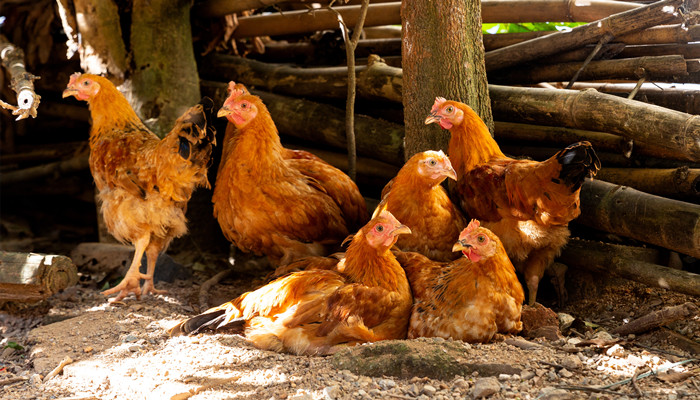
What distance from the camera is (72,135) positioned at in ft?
28.8

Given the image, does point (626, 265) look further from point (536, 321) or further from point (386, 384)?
point (386, 384)

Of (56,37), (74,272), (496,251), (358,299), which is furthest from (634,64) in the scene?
(56,37)

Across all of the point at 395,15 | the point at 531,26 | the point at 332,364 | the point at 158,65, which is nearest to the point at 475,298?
the point at 332,364

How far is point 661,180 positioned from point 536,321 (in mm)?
1531

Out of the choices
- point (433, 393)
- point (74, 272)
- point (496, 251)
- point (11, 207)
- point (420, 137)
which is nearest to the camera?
point (433, 393)

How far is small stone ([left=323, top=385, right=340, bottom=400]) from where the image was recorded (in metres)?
3.00

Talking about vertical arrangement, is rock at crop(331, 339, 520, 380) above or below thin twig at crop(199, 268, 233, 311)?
above

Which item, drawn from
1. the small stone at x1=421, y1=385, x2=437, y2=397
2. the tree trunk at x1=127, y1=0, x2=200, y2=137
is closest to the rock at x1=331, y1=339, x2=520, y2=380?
the small stone at x1=421, y1=385, x2=437, y2=397

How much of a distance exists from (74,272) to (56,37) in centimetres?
401

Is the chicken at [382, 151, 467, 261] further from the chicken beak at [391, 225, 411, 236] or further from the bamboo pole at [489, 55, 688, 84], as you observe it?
the bamboo pole at [489, 55, 688, 84]

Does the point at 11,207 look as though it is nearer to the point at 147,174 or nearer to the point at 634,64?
the point at 147,174

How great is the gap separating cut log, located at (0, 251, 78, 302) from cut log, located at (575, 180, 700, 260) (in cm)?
394

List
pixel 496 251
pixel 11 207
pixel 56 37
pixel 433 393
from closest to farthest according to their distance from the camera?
pixel 433 393, pixel 496 251, pixel 56 37, pixel 11 207

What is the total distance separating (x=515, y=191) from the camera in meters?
4.43
